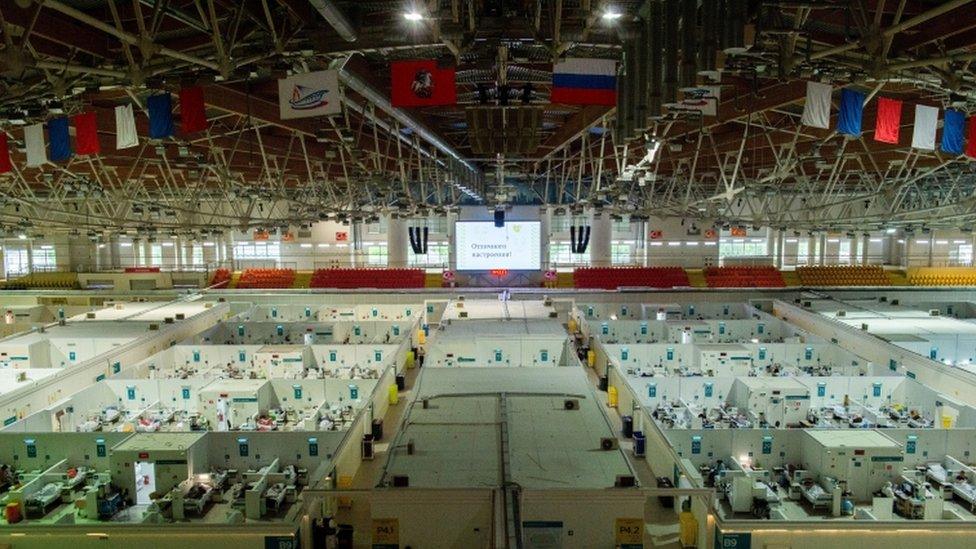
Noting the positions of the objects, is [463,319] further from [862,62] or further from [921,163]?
[921,163]

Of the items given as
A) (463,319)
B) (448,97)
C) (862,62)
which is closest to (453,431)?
(448,97)

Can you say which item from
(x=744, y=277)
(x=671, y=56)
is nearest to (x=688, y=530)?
(x=671, y=56)

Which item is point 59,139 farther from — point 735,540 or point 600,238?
point 600,238

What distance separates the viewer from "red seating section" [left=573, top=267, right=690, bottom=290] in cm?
2892

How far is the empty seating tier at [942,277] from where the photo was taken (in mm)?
30328

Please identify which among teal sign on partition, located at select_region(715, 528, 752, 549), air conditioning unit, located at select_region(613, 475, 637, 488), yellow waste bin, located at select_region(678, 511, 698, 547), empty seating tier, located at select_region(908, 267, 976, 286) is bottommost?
yellow waste bin, located at select_region(678, 511, 698, 547)

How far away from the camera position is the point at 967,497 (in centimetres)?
970

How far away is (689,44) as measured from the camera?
5.36 meters

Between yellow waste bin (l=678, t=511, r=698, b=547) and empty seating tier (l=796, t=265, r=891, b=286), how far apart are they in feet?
79.8

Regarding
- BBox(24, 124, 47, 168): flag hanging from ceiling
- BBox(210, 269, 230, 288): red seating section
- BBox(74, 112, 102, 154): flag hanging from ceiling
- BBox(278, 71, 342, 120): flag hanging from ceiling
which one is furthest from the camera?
BBox(210, 269, 230, 288): red seating section

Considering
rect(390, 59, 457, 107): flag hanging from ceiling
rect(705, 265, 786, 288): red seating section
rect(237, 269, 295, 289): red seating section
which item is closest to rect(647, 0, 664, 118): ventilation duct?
rect(390, 59, 457, 107): flag hanging from ceiling

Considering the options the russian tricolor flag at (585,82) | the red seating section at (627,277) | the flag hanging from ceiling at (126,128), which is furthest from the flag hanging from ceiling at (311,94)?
the red seating section at (627,277)

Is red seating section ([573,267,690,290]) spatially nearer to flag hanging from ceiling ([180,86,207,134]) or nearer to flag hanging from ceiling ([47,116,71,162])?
flag hanging from ceiling ([47,116,71,162])

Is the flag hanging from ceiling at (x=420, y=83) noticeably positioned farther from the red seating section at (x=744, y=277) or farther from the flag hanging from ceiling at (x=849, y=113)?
the red seating section at (x=744, y=277)
